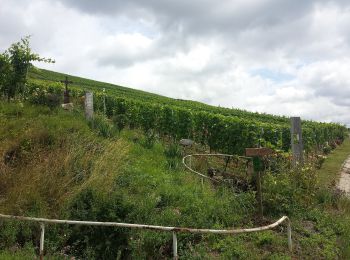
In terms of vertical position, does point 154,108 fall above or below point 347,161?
above

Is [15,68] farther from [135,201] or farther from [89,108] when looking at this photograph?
[135,201]

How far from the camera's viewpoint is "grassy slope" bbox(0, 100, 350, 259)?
21.2ft

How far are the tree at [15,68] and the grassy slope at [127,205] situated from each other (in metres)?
4.45

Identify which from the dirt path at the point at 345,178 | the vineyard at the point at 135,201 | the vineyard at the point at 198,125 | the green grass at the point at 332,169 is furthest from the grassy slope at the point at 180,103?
the vineyard at the point at 135,201

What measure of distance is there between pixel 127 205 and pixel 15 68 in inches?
363

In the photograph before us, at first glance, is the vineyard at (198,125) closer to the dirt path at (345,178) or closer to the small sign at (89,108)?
the small sign at (89,108)

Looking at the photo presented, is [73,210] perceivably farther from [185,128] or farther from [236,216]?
[185,128]

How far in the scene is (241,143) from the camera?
1692 cm

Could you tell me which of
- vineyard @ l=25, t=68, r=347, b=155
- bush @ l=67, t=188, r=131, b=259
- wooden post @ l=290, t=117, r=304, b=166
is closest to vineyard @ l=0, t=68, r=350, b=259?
bush @ l=67, t=188, r=131, b=259

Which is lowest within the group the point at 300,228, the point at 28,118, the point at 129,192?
the point at 300,228

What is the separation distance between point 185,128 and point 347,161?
37.7 feet

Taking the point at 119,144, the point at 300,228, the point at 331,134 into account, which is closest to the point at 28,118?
the point at 119,144

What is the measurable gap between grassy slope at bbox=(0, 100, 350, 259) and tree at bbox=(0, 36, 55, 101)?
445 cm

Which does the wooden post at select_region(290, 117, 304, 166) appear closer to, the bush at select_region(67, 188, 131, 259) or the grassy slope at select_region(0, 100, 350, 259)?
the grassy slope at select_region(0, 100, 350, 259)
